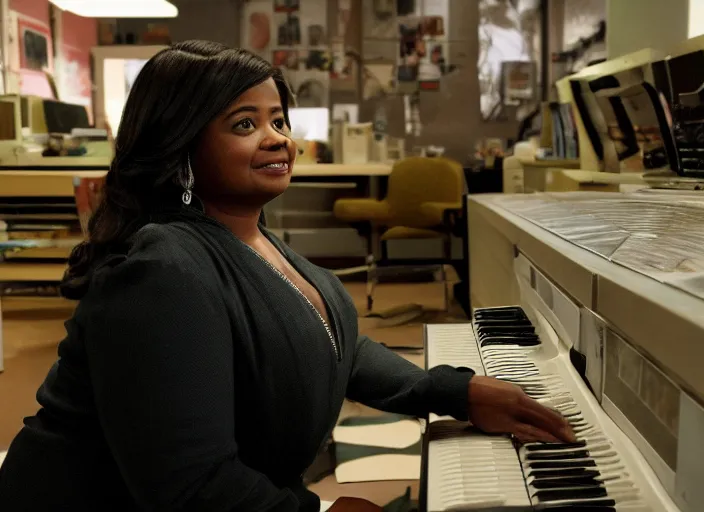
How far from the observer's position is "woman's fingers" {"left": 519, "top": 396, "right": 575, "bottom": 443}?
0.88 metres

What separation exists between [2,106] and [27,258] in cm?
92

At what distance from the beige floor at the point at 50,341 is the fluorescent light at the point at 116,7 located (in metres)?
1.74

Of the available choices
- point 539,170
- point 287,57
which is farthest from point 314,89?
point 539,170

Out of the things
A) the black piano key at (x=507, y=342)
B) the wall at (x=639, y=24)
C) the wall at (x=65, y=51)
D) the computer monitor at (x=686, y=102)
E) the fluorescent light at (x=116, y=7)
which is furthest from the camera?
the wall at (x=65, y=51)

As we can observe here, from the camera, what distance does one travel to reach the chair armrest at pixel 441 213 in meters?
4.55

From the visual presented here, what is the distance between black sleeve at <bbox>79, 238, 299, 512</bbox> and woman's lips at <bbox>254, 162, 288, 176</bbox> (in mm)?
205

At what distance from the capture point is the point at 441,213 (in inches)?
182

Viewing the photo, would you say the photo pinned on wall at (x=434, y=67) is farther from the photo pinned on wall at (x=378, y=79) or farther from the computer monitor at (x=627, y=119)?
the computer monitor at (x=627, y=119)

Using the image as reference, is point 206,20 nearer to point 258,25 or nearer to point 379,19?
point 258,25

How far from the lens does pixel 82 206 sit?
3564mm

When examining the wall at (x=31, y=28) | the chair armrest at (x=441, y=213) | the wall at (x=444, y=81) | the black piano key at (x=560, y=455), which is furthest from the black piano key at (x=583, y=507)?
the wall at (x=444, y=81)

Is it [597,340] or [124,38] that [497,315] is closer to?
[597,340]

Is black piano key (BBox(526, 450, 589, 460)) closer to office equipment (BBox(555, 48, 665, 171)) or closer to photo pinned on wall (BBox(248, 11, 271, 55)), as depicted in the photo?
office equipment (BBox(555, 48, 665, 171))

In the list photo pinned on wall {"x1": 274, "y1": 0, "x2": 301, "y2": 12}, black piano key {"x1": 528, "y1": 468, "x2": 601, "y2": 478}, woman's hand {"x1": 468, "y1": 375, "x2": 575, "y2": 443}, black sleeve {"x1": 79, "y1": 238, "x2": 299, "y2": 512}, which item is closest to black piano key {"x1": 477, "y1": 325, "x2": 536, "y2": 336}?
woman's hand {"x1": 468, "y1": 375, "x2": 575, "y2": 443}
